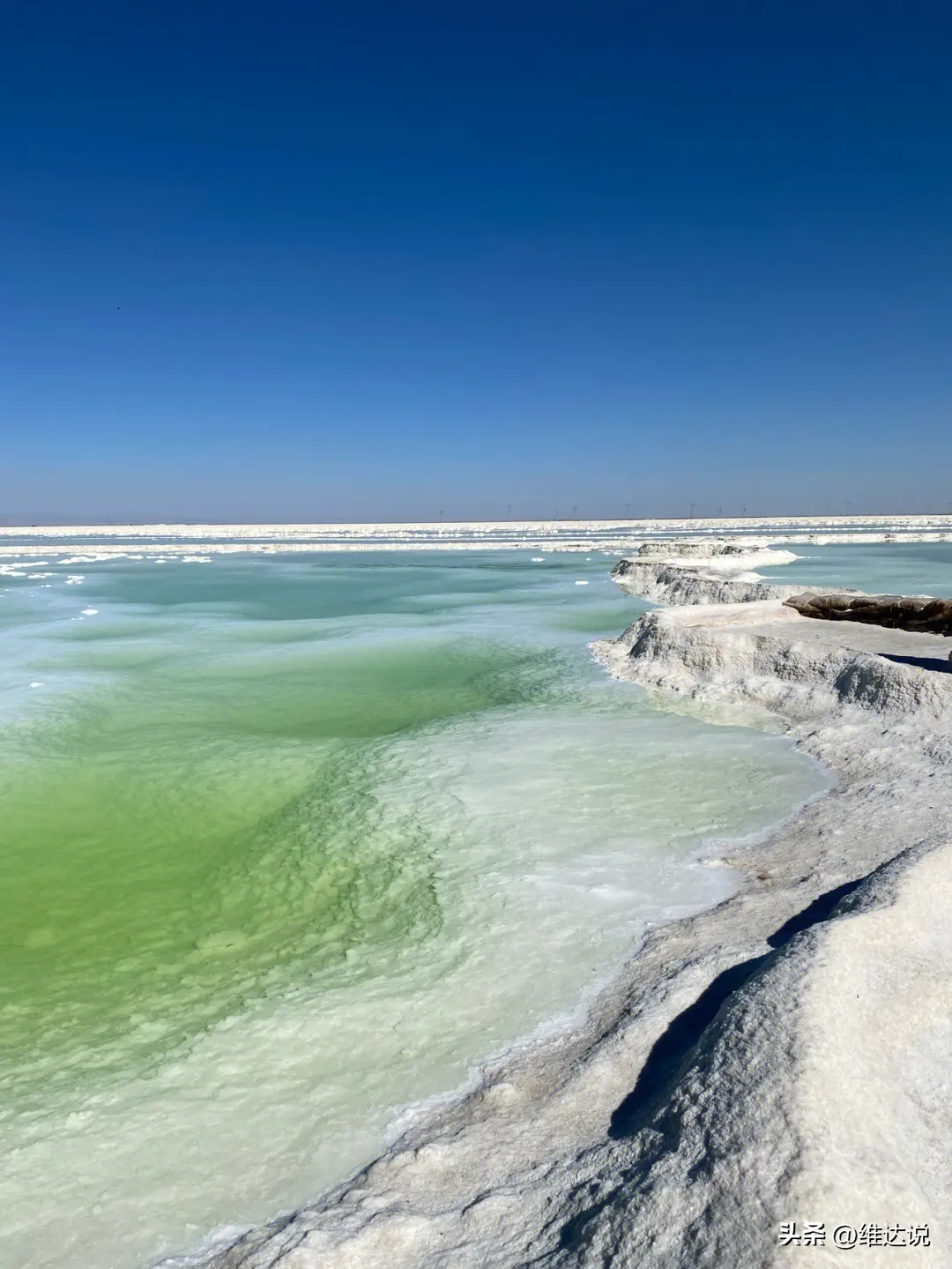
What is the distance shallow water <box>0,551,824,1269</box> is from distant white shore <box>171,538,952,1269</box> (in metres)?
0.27

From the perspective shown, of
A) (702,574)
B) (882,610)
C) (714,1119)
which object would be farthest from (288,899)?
(702,574)

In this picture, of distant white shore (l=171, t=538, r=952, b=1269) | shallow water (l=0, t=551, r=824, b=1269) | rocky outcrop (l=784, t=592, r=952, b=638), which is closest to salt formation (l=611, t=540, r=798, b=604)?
rocky outcrop (l=784, t=592, r=952, b=638)

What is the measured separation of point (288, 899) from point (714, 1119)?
326 cm

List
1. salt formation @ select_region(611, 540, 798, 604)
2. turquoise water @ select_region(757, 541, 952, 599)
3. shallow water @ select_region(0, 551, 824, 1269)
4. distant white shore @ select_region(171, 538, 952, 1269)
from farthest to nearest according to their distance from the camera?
turquoise water @ select_region(757, 541, 952, 599) → salt formation @ select_region(611, 540, 798, 604) → shallow water @ select_region(0, 551, 824, 1269) → distant white shore @ select_region(171, 538, 952, 1269)

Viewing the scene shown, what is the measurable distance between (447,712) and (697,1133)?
7.33 meters

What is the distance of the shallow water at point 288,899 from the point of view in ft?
10.1

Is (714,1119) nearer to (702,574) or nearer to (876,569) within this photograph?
(702,574)

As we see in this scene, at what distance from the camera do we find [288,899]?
17.0ft

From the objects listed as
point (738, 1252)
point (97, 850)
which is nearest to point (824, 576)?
point (97, 850)

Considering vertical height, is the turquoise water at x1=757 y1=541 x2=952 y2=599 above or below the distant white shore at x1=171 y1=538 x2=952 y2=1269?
above

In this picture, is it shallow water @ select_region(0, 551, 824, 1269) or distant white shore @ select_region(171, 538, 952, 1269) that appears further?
shallow water @ select_region(0, 551, 824, 1269)

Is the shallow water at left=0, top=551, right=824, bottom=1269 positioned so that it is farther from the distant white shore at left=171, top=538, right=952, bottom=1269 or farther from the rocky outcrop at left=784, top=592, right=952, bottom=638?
the rocky outcrop at left=784, top=592, right=952, bottom=638

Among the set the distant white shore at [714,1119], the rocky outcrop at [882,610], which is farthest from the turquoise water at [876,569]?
the distant white shore at [714,1119]

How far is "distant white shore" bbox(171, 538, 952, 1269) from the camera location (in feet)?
7.37
